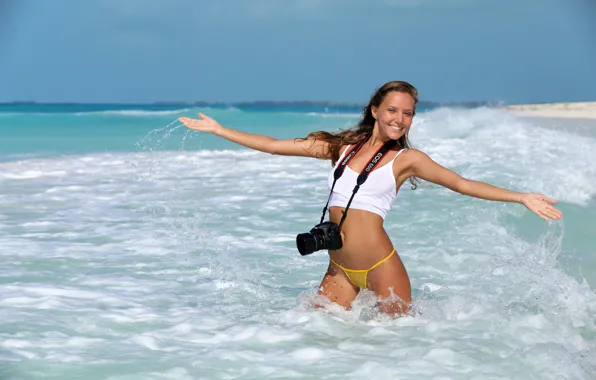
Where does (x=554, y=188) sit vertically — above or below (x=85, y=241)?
above

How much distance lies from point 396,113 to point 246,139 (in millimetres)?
888

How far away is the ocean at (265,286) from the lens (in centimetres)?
400

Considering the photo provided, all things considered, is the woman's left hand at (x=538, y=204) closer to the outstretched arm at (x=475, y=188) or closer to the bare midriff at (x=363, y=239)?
the outstretched arm at (x=475, y=188)

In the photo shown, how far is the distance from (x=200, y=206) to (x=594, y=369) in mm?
6162

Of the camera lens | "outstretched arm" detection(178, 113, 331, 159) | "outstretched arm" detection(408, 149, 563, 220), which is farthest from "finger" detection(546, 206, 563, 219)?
"outstretched arm" detection(178, 113, 331, 159)

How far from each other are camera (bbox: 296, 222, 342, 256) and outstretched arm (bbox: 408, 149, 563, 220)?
53 cm

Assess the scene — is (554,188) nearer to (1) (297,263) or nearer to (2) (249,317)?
(1) (297,263)

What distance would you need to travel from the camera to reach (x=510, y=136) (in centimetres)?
1820

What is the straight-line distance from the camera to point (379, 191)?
14.2 feet

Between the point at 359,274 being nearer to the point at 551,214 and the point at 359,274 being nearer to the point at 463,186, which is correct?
the point at 463,186

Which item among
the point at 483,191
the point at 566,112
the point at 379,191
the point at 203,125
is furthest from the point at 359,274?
the point at 566,112

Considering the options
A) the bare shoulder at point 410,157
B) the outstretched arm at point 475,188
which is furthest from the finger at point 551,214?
the bare shoulder at point 410,157

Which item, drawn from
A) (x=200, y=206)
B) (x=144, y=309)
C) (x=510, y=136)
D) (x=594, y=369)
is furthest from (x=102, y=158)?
(x=594, y=369)

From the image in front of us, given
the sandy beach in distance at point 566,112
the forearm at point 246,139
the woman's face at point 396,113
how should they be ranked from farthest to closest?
the sandy beach in distance at point 566,112 → the forearm at point 246,139 → the woman's face at point 396,113
